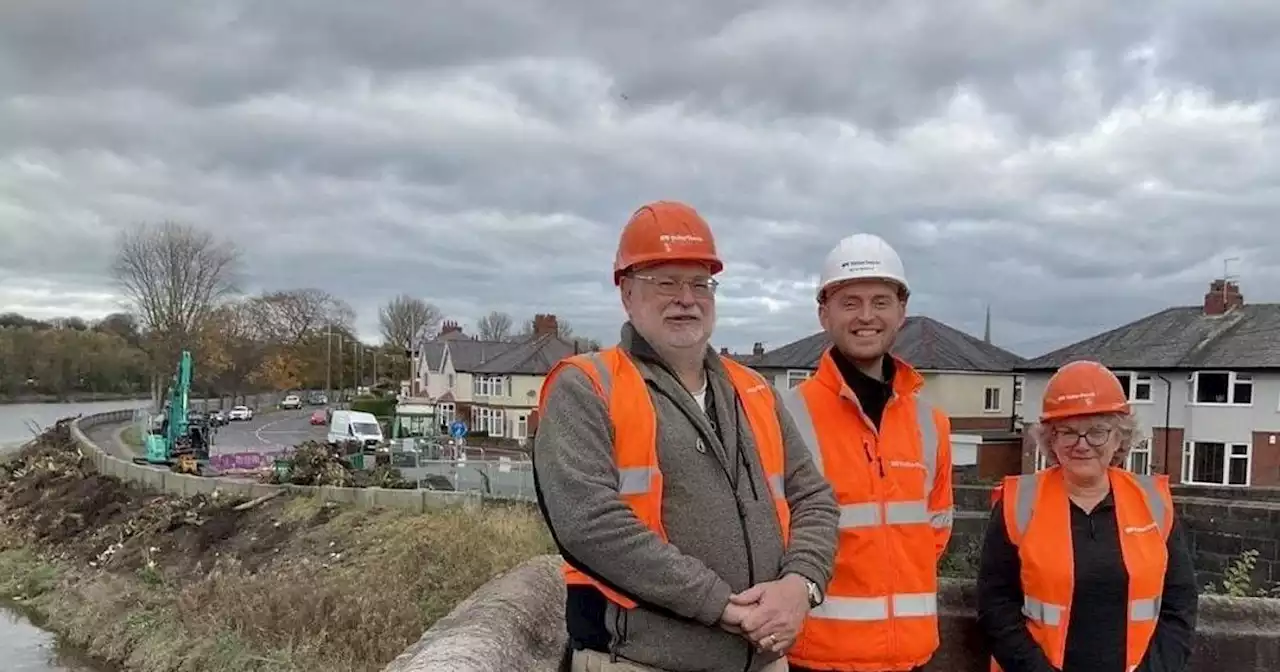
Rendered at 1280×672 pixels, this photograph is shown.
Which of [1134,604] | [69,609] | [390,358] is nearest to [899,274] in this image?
[1134,604]

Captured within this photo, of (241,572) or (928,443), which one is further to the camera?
(241,572)

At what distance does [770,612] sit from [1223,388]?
2830 cm

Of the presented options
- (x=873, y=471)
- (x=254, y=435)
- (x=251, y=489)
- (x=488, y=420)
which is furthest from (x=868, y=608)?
(x=254, y=435)

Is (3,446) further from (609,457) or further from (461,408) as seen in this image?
(609,457)

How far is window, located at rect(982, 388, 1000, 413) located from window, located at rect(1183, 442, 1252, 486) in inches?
344

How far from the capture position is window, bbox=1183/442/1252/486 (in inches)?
1035

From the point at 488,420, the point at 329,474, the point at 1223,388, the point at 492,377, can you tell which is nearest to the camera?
the point at 329,474

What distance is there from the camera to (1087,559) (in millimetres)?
2887

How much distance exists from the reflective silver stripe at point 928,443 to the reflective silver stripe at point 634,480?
1.10m

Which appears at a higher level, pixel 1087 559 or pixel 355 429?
pixel 1087 559

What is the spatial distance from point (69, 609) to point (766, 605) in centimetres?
2236

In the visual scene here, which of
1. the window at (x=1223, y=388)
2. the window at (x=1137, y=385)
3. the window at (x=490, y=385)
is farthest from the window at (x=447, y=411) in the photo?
the window at (x=1223, y=388)

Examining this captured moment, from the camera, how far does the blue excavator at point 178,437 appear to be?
34562mm

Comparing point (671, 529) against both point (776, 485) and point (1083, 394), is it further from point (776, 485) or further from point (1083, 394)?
point (1083, 394)
